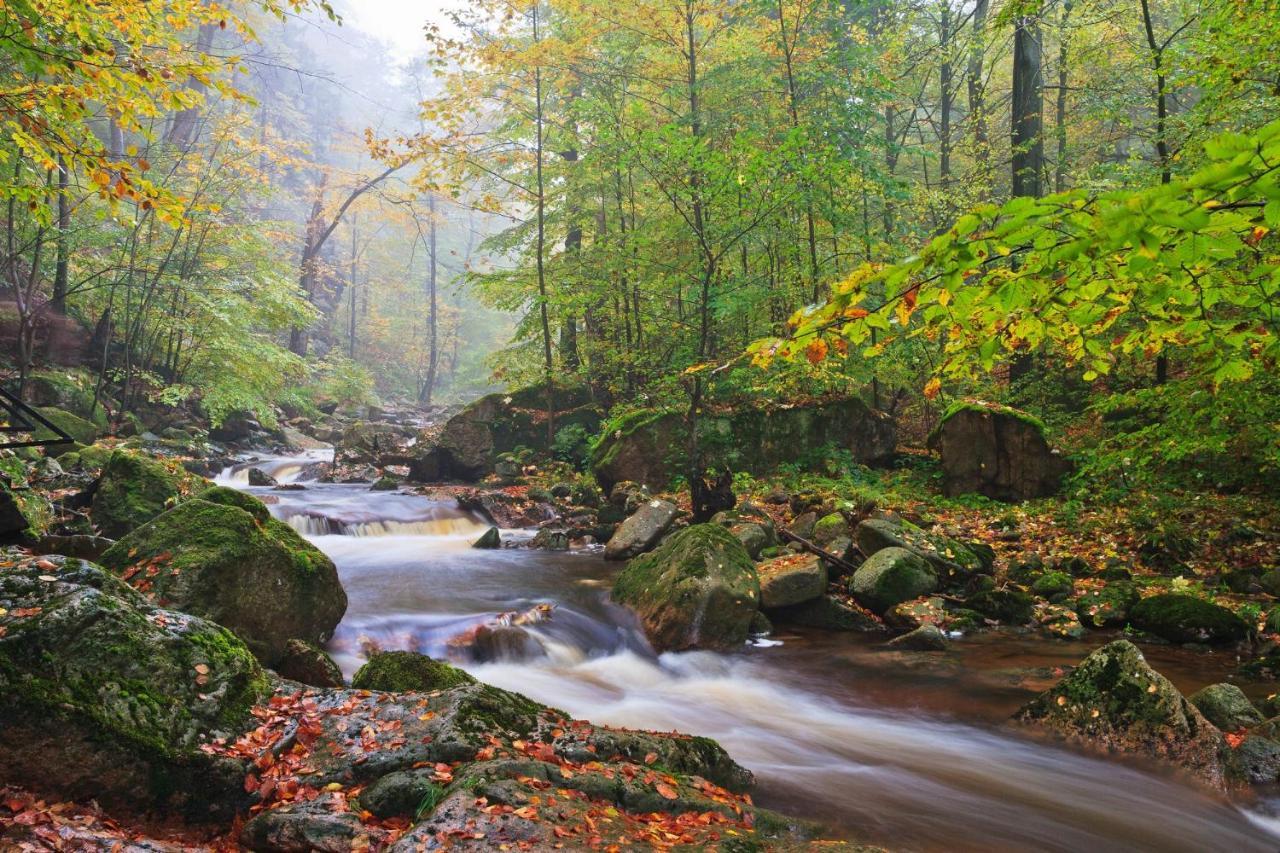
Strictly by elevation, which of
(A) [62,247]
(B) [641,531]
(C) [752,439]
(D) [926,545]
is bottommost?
(B) [641,531]

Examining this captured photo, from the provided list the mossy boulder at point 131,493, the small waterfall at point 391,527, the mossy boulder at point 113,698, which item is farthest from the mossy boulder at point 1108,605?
the mossy boulder at point 131,493

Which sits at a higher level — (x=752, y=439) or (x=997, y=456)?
(x=752, y=439)

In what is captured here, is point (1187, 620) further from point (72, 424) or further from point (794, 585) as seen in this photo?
point (72, 424)

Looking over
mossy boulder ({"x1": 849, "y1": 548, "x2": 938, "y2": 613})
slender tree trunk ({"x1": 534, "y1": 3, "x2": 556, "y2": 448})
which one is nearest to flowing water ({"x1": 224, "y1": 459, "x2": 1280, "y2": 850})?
mossy boulder ({"x1": 849, "y1": 548, "x2": 938, "y2": 613})

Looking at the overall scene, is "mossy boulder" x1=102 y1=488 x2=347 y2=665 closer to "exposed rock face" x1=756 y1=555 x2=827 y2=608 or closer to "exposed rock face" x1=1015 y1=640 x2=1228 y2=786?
"exposed rock face" x1=756 y1=555 x2=827 y2=608

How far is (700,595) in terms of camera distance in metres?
6.68

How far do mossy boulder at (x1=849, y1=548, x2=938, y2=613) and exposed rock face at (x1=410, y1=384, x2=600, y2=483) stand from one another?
8.65m

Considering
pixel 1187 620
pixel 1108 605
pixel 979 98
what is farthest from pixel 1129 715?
pixel 979 98

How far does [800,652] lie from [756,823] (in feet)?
12.2

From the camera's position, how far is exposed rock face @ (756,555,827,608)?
7.16 metres

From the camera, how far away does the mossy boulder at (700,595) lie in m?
6.60

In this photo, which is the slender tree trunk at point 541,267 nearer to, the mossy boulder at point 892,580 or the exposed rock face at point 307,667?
the mossy boulder at point 892,580

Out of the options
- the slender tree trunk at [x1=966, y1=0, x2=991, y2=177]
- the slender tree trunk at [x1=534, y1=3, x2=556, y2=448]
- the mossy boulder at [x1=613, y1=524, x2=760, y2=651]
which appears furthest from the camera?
the slender tree trunk at [x1=534, y1=3, x2=556, y2=448]

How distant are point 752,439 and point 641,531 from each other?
3.48m
